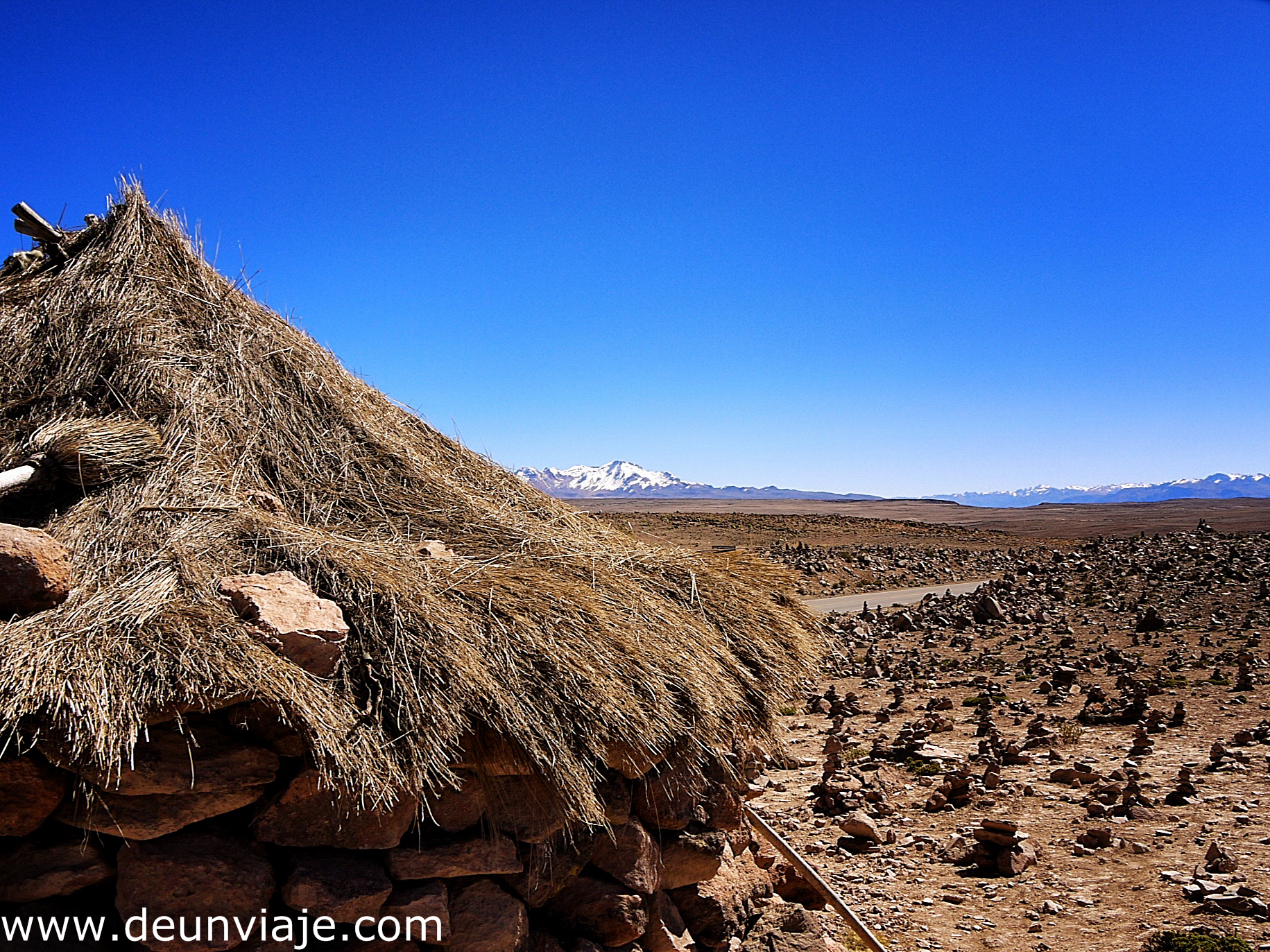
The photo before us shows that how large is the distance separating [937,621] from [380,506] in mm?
15250

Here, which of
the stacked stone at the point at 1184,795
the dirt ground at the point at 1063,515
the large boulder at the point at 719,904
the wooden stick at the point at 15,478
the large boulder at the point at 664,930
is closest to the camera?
the wooden stick at the point at 15,478

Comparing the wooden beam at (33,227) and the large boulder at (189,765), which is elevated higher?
the wooden beam at (33,227)

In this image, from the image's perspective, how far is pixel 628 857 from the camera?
4652 millimetres

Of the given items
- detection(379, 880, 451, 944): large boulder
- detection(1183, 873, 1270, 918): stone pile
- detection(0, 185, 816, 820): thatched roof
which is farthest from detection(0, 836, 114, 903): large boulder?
detection(1183, 873, 1270, 918): stone pile

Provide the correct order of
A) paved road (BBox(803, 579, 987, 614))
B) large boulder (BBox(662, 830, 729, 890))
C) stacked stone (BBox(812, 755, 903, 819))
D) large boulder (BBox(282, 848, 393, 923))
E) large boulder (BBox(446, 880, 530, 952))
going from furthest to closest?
paved road (BBox(803, 579, 987, 614)) → stacked stone (BBox(812, 755, 903, 819)) → large boulder (BBox(662, 830, 729, 890)) → large boulder (BBox(446, 880, 530, 952)) → large boulder (BBox(282, 848, 393, 923))

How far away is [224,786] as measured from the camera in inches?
144

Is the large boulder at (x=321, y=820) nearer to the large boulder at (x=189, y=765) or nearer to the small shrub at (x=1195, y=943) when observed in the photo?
the large boulder at (x=189, y=765)

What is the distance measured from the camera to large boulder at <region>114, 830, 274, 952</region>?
11.6 ft

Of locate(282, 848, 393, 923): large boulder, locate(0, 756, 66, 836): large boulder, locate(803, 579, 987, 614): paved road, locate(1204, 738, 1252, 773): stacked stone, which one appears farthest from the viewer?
locate(803, 579, 987, 614): paved road

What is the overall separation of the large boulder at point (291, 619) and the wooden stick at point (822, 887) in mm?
3327

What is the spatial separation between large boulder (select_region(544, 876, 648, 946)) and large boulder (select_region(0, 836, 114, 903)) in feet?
7.03

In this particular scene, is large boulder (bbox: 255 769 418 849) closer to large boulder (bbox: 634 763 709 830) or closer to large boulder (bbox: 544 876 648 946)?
large boulder (bbox: 544 876 648 946)

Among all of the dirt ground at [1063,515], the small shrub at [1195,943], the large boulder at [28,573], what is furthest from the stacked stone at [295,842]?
the dirt ground at [1063,515]

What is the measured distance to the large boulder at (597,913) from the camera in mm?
4508
